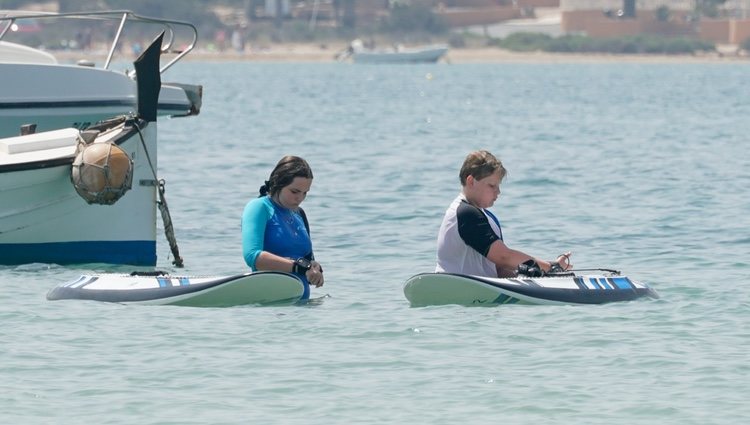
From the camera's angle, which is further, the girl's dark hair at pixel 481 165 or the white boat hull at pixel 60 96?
the white boat hull at pixel 60 96

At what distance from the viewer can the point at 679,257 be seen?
55.1 ft

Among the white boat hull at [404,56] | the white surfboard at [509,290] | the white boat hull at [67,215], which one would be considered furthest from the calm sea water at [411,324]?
the white boat hull at [404,56]

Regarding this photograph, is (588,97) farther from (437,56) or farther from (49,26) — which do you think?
(49,26)

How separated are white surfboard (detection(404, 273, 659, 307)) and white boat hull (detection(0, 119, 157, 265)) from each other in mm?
3758

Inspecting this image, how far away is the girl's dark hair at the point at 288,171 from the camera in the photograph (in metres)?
11.5

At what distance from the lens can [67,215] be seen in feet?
49.5

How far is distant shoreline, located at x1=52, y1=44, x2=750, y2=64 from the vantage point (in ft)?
496

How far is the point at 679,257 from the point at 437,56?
138445mm

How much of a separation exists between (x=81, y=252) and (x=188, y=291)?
3.28 meters

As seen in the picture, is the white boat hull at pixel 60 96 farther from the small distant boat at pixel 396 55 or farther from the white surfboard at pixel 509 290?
the small distant boat at pixel 396 55

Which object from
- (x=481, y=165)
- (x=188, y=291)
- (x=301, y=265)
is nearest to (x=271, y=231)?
(x=301, y=265)

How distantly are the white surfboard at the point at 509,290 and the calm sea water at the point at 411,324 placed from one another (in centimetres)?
10

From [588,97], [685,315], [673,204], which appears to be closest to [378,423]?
[685,315]

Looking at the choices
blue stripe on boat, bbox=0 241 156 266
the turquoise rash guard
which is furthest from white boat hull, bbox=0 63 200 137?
the turquoise rash guard
